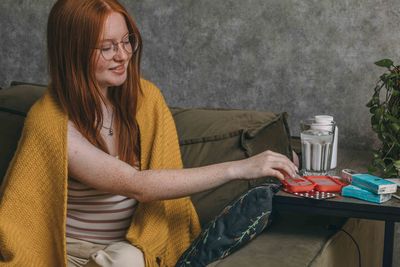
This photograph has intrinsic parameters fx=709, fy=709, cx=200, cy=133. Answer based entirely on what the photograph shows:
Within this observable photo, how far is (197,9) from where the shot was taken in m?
2.35

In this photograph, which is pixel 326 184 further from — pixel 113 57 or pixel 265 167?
pixel 113 57

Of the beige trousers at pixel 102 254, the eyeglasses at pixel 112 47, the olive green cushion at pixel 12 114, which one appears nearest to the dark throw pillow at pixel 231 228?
the beige trousers at pixel 102 254

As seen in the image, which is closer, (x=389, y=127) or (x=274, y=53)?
(x=389, y=127)

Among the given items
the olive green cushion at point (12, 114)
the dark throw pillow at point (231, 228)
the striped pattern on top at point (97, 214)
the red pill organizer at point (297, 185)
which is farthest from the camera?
the olive green cushion at point (12, 114)

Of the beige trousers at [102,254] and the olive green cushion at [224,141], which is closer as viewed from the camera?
the beige trousers at [102,254]

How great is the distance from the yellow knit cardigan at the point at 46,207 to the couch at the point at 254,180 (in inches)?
6.1

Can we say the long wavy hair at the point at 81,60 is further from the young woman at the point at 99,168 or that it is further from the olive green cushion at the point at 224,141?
the olive green cushion at the point at 224,141

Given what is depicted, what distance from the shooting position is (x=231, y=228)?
1.59m

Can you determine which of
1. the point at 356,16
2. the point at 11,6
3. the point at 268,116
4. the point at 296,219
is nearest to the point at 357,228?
the point at 296,219

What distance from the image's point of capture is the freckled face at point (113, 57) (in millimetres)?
1703

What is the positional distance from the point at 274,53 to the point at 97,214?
32.7 inches

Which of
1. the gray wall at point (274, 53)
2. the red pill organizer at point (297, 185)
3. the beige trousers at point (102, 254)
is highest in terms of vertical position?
the gray wall at point (274, 53)

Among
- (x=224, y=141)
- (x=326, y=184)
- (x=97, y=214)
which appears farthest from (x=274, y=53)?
(x=97, y=214)

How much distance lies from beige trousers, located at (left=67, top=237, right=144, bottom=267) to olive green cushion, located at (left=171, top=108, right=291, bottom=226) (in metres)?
0.27
